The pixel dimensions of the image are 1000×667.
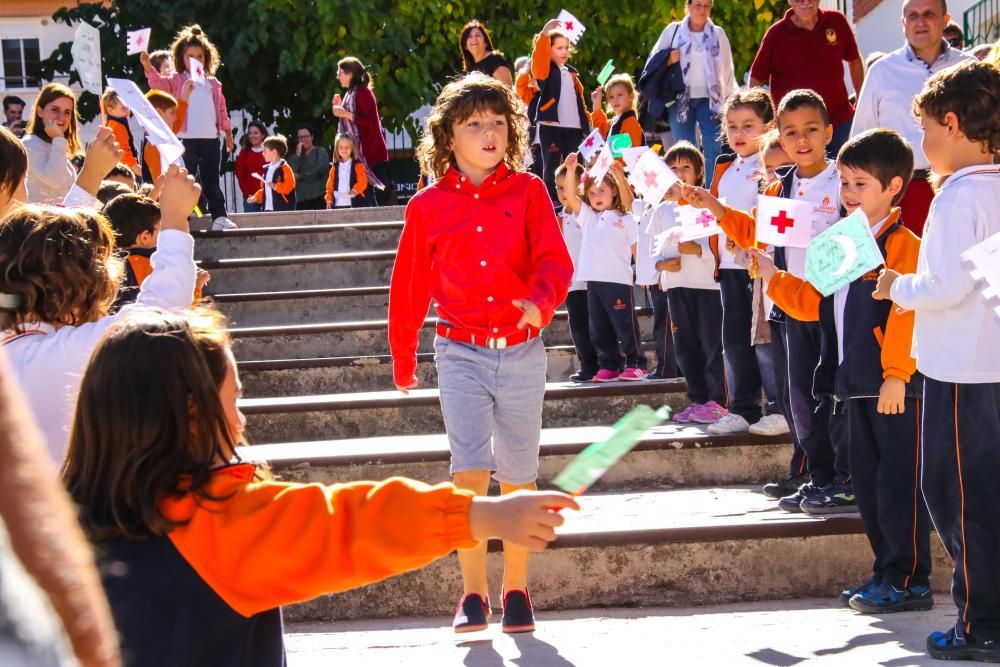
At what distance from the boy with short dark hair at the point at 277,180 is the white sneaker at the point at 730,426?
915 cm

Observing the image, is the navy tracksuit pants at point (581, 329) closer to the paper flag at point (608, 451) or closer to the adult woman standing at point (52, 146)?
the adult woman standing at point (52, 146)

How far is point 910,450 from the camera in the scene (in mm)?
4117

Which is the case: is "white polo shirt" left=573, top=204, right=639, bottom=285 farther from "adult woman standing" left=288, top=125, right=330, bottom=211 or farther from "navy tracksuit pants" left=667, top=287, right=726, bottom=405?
"adult woman standing" left=288, top=125, right=330, bottom=211

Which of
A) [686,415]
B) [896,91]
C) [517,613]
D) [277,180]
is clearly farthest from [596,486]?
[277,180]

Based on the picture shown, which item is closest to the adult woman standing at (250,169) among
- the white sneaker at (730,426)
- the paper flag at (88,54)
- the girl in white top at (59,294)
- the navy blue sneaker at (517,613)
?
the paper flag at (88,54)

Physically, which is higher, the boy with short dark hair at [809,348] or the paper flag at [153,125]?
the paper flag at [153,125]

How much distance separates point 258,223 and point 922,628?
7.63m

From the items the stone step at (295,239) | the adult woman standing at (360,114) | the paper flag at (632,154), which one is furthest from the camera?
the adult woman standing at (360,114)

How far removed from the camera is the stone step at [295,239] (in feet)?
31.4

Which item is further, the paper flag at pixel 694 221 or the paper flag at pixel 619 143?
the paper flag at pixel 619 143

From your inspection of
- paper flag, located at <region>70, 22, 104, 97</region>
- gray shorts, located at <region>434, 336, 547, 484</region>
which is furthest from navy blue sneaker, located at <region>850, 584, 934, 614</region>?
paper flag, located at <region>70, 22, 104, 97</region>

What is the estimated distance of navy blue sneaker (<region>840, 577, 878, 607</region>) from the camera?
4307 millimetres

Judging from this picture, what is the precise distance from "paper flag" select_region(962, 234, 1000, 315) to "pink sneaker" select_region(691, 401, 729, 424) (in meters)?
2.59

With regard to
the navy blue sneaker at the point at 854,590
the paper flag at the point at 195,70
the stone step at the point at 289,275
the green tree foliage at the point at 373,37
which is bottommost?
the navy blue sneaker at the point at 854,590
